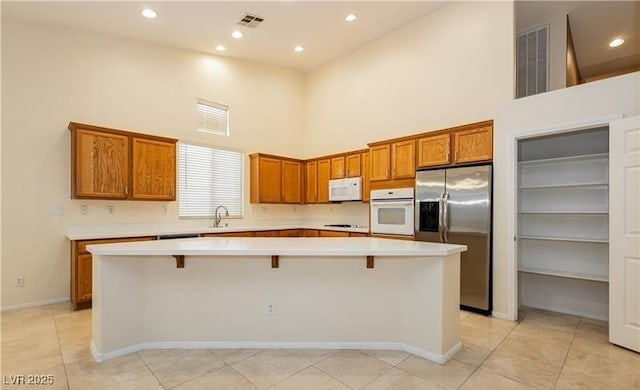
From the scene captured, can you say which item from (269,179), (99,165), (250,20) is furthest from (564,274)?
(99,165)

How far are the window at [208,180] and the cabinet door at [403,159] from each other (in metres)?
2.92

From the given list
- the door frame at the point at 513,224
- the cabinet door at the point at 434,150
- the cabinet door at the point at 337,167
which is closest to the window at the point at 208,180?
the cabinet door at the point at 337,167

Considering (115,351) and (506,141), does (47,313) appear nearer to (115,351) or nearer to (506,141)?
(115,351)

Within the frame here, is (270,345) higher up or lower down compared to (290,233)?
lower down

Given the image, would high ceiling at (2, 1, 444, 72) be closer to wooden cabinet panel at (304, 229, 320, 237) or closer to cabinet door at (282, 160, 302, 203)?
cabinet door at (282, 160, 302, 203)

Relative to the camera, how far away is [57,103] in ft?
14.3

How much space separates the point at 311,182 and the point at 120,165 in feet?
10.9

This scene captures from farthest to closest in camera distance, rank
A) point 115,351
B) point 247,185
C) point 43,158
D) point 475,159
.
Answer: point 247,185
point 43,158
point 475,159
point 115,351

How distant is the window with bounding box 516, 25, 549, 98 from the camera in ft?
14.9

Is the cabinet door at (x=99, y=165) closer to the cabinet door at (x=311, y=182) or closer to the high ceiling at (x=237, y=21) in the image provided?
the high ceiling at (x=237, y=21)

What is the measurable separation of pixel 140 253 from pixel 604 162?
4807 millimetres

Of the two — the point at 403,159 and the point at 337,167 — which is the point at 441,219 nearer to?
the point at 403,159

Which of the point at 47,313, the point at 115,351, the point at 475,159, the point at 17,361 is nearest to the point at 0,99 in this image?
the point at 47,313

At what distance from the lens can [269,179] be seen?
612 centimetres
